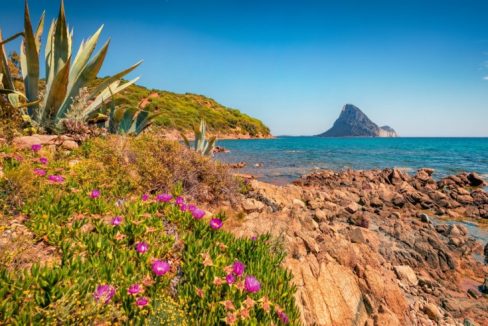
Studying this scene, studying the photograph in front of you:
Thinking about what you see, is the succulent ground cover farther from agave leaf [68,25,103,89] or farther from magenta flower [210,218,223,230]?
agave leaf [68,25,103,89]

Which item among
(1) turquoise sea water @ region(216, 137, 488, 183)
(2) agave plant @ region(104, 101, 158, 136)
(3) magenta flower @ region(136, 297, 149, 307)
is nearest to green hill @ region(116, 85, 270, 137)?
(1) turquoise sea water @ region(216, 137, 488, 183)

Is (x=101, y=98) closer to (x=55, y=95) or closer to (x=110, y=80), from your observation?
(x=110, y=80)

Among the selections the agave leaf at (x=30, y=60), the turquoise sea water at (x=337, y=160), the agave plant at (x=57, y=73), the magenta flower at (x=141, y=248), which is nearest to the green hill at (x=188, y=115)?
the turquoise sea water at (x=337, y=160)

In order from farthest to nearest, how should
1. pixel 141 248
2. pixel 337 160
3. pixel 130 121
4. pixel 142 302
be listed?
pixel 337 160, pixel 130 121, pixel 141 248, pixel 142 302

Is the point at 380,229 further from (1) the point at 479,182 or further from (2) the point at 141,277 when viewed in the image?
(1) the point at 479,182

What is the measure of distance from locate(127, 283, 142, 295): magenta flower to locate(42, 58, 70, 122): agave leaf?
5731 millimetres

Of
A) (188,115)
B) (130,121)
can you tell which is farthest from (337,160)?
(188,115)

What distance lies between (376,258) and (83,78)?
25.9ft

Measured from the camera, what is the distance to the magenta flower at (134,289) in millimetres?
2014

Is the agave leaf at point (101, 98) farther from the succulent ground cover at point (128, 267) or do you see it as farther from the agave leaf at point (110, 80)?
the succulent ground cover at point (128, 267)

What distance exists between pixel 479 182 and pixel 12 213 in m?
22.7

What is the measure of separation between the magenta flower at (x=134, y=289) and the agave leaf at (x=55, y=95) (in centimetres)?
573

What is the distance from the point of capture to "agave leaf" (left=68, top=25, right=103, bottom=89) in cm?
705

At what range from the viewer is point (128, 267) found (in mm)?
2361
